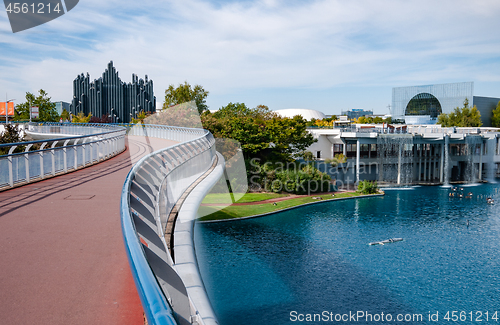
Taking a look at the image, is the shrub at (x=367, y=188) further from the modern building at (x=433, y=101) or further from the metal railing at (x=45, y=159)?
the modern building at (x=433, y=101)

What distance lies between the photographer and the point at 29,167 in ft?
34.2

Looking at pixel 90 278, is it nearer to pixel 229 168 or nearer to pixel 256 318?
pixel 256 318

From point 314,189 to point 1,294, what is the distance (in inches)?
1935

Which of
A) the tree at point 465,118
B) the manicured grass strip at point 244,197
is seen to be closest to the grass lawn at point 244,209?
the manicured grass strip at point 244,197

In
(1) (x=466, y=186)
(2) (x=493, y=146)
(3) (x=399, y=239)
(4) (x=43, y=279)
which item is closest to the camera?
(4) (x=43, y=279)

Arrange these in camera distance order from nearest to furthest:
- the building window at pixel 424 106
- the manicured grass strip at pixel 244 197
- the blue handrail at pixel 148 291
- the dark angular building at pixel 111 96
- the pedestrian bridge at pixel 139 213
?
the blue handrail at pixel 148 291 < the pedestrian bridge at pixel 139 213 < the manicured grass strip at pixel 244 197 < the dark angular building at pixel 111 96 < the building window at pixel 424 106

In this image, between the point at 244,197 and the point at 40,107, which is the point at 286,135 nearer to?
the point at 244,197

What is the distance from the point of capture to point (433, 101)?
104 m

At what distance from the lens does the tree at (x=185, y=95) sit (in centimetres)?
5784

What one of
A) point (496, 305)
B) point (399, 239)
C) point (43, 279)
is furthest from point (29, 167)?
point (399, 239)

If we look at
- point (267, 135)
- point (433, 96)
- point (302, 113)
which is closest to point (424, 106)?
point (433, 96)

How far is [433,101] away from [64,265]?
11468 cm

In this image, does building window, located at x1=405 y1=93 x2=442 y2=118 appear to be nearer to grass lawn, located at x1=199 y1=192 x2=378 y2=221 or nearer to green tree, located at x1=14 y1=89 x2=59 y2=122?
grass lawn, located at x1=199 y1=192 x2=378 y2=221

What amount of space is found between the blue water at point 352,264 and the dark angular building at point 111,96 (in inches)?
3062
